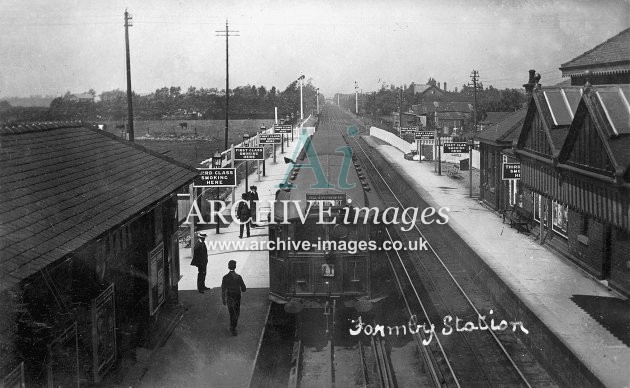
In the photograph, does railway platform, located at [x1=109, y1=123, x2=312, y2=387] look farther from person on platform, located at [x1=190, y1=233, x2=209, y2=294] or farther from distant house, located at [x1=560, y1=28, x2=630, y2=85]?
distant house, located at [x1=560, y1=28, x2=630, y2=85]

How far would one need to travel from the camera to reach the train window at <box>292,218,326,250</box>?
10852 mm

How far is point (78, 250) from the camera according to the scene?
6641 millimetres

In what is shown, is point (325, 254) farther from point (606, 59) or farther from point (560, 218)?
point (606, 59)

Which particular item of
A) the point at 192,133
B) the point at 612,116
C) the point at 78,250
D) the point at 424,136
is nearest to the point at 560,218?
the point at 612,116

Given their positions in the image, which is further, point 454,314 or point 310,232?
point 454,314

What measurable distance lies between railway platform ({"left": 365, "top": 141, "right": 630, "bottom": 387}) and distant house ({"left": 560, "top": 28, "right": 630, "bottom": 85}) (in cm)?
729

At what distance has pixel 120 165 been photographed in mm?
11320

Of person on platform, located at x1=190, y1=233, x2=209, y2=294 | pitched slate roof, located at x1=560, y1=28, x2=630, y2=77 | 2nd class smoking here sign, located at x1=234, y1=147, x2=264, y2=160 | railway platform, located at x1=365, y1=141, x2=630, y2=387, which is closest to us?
railway platform, located at x1=365, y1=141, x2=630, y2=387

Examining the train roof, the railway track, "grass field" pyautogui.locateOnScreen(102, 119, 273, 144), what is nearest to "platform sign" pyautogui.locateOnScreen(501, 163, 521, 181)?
the railway track

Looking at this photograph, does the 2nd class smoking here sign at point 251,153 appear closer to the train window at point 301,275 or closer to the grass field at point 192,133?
the train window at point 301,275

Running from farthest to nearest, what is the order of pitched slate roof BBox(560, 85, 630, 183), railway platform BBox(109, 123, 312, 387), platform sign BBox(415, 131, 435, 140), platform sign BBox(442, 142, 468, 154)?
platform sign BBox(415, 131, 435, 140), platform sign BBox(442, 142, 468, 154), pitched slate roof BBox(560, 85, 630, 183), railway platform BBox(109, 123, 312, 387)

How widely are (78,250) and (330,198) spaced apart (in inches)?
213

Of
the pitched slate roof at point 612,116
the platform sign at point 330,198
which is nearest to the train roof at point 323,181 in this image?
the platform sign at point 330,198

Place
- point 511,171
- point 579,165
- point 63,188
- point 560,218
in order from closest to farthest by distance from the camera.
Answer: point 63,188
point 579,165
point 560,218
point 511,171
